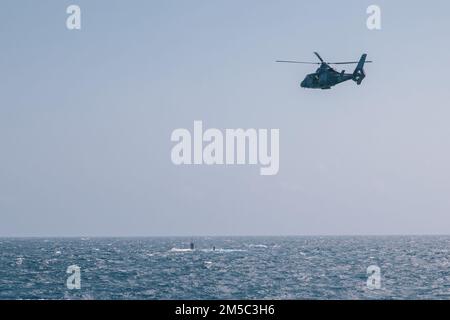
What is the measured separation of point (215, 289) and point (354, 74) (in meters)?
29.4

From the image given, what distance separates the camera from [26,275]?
2963 inches

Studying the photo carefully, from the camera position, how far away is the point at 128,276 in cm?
7112

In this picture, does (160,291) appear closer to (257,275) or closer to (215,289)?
(215,289)
